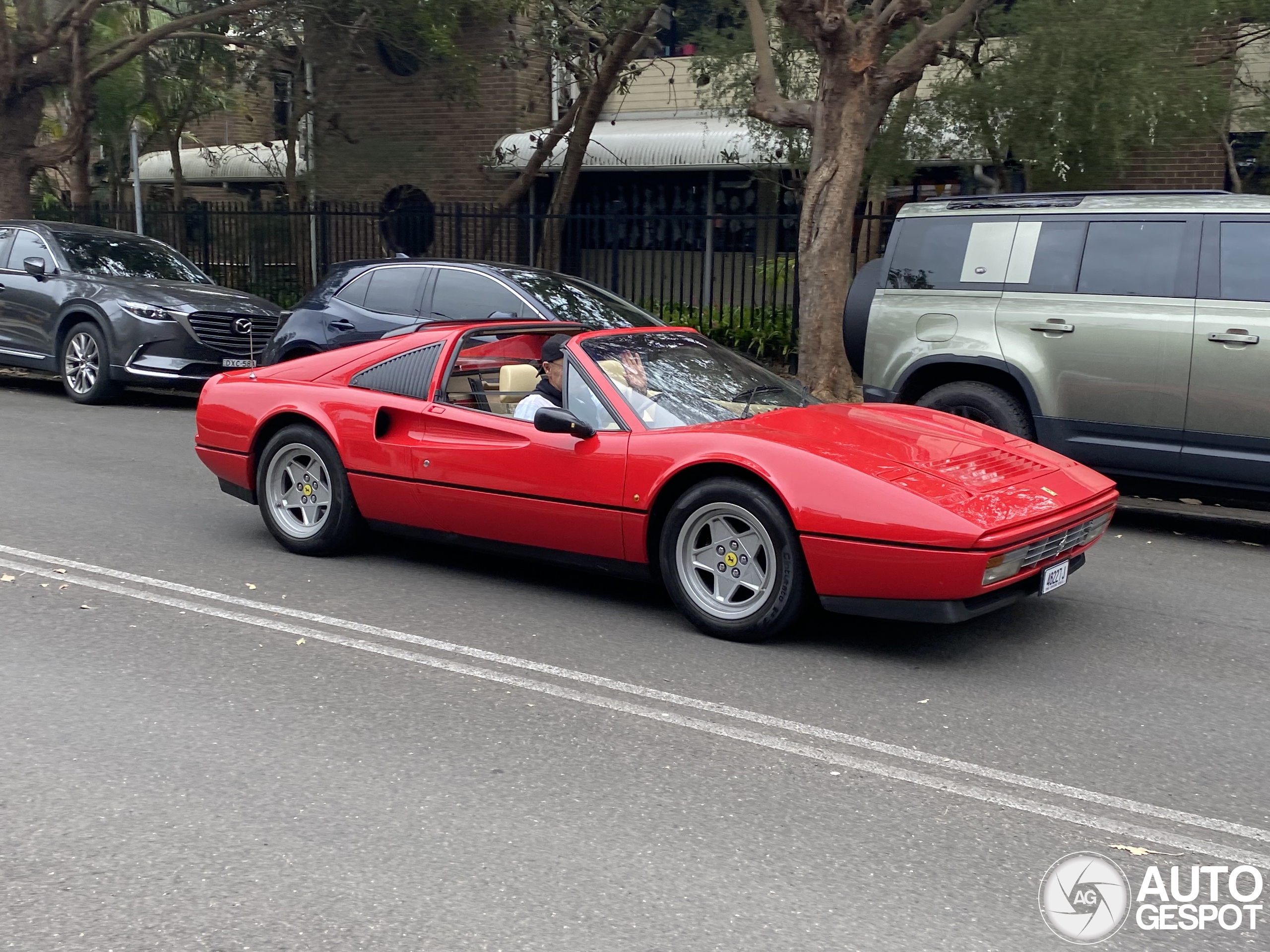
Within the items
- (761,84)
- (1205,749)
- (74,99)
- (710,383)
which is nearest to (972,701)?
(1205,749)

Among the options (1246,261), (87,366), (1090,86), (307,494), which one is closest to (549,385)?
(307,494)

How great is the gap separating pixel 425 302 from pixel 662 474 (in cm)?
566

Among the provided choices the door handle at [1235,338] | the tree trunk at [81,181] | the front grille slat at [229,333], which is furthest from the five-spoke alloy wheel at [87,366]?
the door handle at [1235,338]

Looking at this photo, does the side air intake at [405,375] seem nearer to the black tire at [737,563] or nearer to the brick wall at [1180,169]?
the black tire at [737,563]

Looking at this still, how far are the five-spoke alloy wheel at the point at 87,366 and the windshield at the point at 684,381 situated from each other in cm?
822

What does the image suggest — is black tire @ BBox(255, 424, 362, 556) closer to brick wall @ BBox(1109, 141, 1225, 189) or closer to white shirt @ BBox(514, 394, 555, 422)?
white shirt @ BBox(514, 394, 555, 422)

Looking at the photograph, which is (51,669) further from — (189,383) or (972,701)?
(189,383)

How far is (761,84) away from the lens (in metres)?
12.3

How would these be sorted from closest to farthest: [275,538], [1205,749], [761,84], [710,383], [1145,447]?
[1205,749] → [710,383] → [275,538] → [1145,447] → [761,84]

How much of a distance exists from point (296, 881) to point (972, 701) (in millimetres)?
2619

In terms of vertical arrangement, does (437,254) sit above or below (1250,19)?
below

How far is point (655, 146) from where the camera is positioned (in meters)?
18.6

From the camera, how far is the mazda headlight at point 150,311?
1271 centimetres

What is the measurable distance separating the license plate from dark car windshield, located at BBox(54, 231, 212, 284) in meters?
11.2
